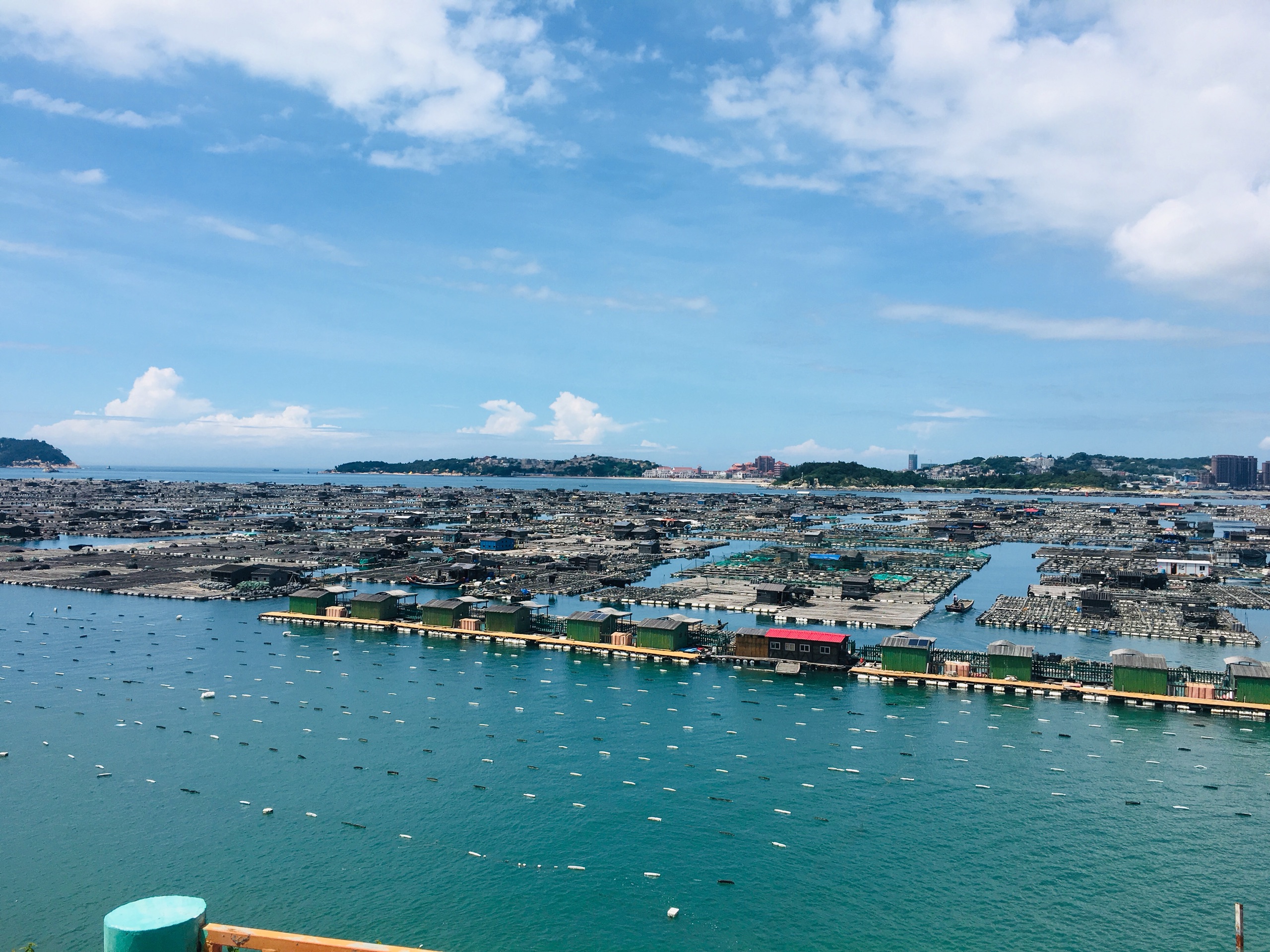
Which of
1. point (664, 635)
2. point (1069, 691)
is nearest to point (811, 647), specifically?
point (664, 635)

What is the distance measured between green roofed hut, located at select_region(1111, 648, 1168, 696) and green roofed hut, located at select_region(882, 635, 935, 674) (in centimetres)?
810

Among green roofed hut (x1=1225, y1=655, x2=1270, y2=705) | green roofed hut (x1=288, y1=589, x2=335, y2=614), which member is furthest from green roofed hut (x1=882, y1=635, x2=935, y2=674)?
green roofed hut (x1=288, y1=589, x2=335, y2=614)

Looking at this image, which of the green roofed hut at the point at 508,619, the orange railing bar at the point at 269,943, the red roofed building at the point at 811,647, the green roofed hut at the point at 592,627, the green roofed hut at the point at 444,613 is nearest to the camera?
the orange railing bar at the point at 269,943

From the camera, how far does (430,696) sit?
36125 mm

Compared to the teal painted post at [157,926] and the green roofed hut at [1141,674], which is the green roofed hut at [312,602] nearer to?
the teal painted post at [157,926]

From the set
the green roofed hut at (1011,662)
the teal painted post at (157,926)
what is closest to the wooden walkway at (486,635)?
the green roofed hut at (1011,662)

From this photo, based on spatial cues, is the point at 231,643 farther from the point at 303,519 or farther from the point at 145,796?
the point at 303,519

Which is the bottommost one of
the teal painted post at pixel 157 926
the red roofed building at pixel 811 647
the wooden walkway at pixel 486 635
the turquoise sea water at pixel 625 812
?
the turquoise sea water at pixel 625 812

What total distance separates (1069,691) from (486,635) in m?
31.5

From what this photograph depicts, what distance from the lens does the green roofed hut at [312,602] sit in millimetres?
53375

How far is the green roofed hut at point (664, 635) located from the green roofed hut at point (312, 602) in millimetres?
22999

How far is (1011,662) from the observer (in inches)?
1490

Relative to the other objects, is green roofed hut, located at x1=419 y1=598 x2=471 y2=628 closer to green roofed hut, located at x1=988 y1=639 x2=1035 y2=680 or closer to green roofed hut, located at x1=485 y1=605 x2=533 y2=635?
green roofed hut, located at x1=485 y1=605 x2=533 y2=635

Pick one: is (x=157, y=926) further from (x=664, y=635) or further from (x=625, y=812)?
(x=664, y=635)
